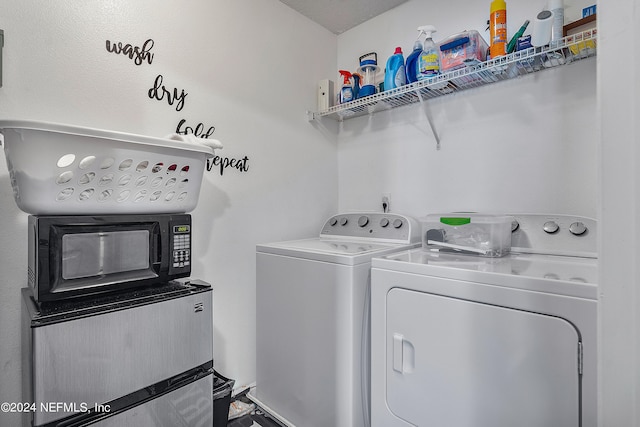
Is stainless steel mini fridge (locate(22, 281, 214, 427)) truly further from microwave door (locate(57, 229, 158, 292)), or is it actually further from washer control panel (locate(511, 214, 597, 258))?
washer control panel (locate(511, 214, 597, 258))

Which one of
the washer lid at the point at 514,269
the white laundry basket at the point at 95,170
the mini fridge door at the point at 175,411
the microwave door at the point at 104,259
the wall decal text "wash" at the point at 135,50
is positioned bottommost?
the mini fridge door at the point at 175,411

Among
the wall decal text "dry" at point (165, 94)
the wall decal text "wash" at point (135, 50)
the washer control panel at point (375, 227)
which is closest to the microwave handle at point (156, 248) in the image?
the wall decal text "dry" at point (165, 94)

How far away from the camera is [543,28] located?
137 cm

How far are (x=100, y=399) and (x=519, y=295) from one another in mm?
1320

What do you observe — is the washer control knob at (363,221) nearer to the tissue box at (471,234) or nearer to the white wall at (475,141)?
the white wall at (475,141)

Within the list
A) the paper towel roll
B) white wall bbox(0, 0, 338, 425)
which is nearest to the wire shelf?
the paper towel roll

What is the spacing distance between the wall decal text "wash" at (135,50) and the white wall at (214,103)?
0.02 m

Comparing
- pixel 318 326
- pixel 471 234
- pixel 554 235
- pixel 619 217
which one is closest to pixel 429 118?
pixel 471 234

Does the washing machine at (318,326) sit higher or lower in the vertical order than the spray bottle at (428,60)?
lower

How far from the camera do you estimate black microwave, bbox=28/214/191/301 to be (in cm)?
92

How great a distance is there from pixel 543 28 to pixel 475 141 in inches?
24.6

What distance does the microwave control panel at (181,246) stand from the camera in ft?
3.92

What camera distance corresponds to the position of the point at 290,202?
221 cm

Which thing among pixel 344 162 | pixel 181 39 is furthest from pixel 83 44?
pixel 344 162
